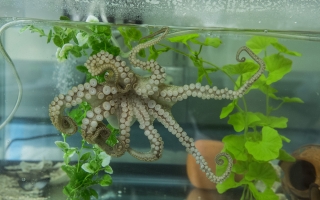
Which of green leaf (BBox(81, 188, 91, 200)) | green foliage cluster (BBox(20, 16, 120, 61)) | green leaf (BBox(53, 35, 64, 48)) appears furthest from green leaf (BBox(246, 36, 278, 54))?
green leaf (BBox(81, 188, 91, 200))

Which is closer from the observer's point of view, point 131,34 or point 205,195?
point 131,34

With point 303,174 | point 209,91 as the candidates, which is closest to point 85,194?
point 209,91

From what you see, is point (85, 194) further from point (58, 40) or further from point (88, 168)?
point (58, 40)

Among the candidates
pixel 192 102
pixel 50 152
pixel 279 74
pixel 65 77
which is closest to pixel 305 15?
pixel 279 74

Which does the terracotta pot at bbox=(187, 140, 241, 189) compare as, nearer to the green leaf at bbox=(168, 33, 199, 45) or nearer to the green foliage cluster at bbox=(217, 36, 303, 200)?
the green foliage cluster at bbox=(217, 36, 303, 200)

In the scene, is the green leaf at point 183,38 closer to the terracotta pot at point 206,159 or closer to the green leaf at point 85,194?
the terracotta pot at point 206,159

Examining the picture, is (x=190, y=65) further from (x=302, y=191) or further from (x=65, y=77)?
(x=302, y=191)

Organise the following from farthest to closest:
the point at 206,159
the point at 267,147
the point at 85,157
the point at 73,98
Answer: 1. the point at 206,159
2. the point at 85,157
3. the point at 267,147
4. the point at 73,98
